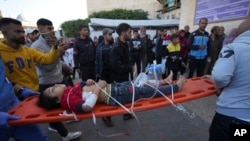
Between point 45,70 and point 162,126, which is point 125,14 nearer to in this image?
point 162,126

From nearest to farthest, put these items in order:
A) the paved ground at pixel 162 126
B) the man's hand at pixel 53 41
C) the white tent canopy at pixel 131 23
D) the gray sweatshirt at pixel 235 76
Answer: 1. the gray sweatshirt at pixel 235 76
2. the man's hand at pixel 53 41
3. the paved ground at pixel 162 126
4. the white tent canopy at pixel 131 23

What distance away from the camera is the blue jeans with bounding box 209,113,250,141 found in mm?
1589

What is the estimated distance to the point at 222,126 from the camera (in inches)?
65.7

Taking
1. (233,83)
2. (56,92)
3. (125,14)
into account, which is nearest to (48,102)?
(56,92)

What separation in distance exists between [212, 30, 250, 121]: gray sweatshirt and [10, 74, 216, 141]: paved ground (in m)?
1.54

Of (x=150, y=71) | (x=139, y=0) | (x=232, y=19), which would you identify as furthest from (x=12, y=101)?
(x=139, y=0)

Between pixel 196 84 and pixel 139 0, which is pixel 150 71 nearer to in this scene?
pixel 196 84

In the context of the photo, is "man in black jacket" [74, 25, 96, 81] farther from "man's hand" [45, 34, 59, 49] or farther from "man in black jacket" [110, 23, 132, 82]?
"man's hand" [45, 34, 59, 49]

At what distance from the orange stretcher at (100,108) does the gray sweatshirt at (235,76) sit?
1.75ft

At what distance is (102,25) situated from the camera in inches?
928

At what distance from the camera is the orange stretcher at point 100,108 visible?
1.89 meters

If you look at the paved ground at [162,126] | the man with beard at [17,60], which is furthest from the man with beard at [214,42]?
the man with beard at [17,60]

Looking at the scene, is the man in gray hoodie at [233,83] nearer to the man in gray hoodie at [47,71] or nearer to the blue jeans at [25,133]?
the blue jeans at [25,133]

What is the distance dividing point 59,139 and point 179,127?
200 centimetres
